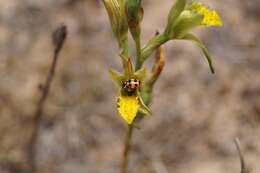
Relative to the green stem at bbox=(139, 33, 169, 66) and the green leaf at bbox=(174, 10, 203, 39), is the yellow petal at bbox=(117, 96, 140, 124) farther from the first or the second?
the green leaf at bbox=(174, 10, 203, 39)

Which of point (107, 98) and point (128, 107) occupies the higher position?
point (128, 107)

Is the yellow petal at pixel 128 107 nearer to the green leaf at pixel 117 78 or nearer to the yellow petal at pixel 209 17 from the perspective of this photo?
the green leaf at pixel 117 78

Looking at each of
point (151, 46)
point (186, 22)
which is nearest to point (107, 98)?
point (151, 46)

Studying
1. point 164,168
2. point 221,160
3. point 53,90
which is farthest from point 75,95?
point 221,160

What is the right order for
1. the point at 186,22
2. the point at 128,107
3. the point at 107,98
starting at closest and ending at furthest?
1. the point at 128,107
2. the point at 186,22
3. the point at 107,98

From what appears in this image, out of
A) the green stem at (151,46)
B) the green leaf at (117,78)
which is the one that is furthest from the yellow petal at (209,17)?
→ the green leaf at (117,78)

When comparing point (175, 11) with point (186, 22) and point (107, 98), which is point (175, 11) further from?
point (107, 98)

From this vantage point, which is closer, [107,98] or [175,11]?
[175,11]

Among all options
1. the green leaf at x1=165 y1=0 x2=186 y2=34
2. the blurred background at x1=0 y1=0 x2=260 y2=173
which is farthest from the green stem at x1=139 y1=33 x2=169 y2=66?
the blurred background at x1=0 y1=0 x2=260 y2=173
